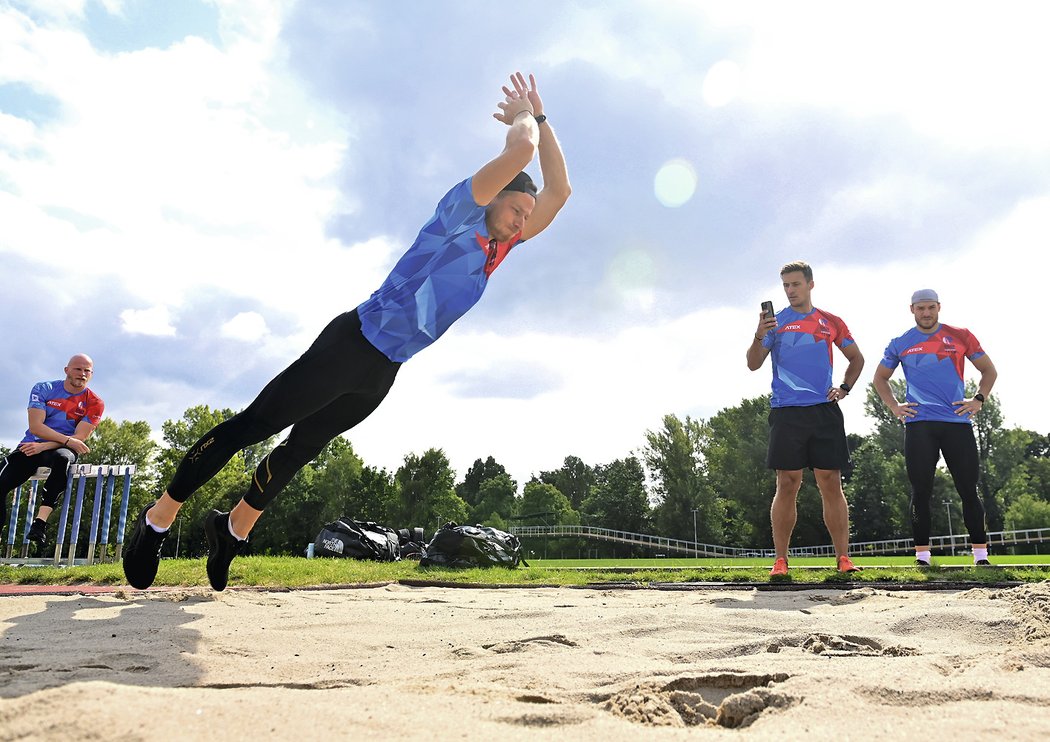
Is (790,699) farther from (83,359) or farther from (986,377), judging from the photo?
(83,359)

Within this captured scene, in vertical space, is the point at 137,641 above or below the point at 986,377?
below

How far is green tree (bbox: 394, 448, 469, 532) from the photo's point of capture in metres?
37.9

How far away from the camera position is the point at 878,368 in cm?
684

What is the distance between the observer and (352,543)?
9.95 meters

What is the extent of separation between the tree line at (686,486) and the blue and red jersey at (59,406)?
2784 cm

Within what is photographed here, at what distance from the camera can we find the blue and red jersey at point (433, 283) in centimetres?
296

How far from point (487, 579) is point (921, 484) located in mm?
4152

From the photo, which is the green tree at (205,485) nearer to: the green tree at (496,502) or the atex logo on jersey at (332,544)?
the green tree at (496,502)

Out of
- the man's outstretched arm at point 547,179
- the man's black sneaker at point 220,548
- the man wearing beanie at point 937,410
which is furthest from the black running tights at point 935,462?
the man's black sneaker at point 220,548

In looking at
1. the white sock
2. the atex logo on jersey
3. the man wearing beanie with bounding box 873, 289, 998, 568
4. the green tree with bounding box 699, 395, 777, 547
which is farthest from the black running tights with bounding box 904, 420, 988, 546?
the green tree with bounding box 699, 395, 777, 547

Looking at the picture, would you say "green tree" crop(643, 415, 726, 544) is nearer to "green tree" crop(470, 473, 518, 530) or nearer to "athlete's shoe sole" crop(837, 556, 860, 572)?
"green tree" crop(470, 473, 518, 530)

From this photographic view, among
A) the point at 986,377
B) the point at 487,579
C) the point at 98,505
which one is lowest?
the point at 487,579

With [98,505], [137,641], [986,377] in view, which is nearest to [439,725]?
[137,641]

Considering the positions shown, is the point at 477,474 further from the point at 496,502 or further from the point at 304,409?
the point at 304,409
